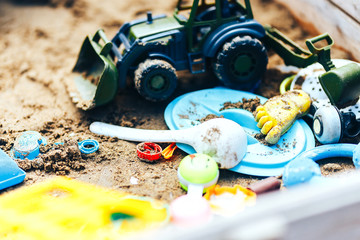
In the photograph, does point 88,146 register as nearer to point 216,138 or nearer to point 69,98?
point 69,98

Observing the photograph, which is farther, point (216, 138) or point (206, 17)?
point (206, 17)

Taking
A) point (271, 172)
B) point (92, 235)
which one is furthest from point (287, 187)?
point (92, 235)

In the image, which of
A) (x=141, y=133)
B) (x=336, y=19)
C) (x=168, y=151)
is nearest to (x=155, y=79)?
(x=141, y=133)

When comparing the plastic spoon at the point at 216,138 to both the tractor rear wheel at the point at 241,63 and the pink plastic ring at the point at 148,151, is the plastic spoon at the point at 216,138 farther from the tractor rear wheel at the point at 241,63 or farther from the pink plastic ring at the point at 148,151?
the tractor rear wheel at the point at 241,63

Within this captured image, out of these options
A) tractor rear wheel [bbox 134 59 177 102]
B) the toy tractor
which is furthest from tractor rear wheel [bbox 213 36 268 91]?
tractor rear wheel [bbox 134 59 177 102]

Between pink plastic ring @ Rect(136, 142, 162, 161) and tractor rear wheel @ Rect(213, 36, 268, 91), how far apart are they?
587mm

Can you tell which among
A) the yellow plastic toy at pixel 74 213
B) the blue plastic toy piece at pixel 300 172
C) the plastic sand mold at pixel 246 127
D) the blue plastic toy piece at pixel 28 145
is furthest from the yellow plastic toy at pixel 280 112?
the blue plastic toy piece at pixel 28 145

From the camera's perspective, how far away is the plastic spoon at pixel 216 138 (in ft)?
5.48

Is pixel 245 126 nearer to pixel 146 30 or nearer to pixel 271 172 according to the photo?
pixel 271 172

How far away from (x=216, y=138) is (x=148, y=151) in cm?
34

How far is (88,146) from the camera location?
1.89 meters

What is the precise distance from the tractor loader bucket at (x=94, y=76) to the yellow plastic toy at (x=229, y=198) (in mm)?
793

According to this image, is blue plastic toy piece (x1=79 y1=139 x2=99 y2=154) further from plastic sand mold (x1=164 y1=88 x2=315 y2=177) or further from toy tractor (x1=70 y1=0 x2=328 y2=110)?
plastic sand mold (x1=164 y1=88 x2=315 y2=177)

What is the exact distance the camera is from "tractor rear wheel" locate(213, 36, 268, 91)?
208 cm
